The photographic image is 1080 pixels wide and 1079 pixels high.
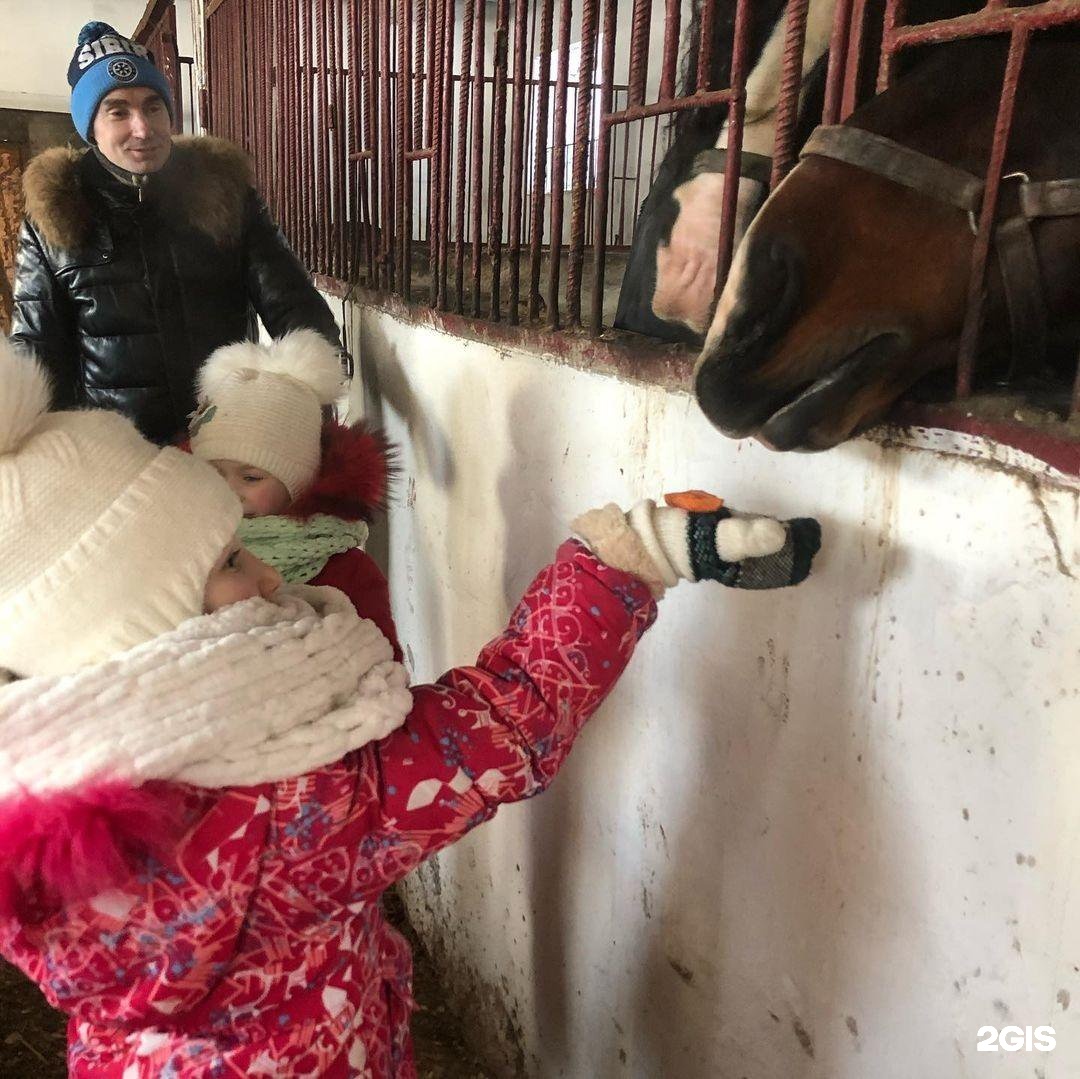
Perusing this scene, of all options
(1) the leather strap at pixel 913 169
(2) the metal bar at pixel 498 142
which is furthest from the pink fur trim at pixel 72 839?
(2) the metal bar at pixel 498 142

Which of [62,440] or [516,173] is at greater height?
[516,173]

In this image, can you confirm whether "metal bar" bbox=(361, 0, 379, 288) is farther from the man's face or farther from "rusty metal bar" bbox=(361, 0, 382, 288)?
the man's face

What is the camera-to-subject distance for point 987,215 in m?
0.55

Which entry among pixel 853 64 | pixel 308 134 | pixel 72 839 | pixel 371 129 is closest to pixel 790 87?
pixel 853 64

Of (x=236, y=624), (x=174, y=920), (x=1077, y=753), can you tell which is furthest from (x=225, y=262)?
(x=1077, y=753)

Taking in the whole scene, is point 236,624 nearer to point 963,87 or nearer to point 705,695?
point 705,695

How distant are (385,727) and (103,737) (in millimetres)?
186

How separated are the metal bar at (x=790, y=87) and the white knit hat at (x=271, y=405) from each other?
0.73m

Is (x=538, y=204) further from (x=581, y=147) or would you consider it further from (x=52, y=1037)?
(x=52, y=1037)

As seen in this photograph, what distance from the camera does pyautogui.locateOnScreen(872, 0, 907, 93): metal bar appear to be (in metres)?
0.58

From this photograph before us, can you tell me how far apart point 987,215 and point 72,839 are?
651mm

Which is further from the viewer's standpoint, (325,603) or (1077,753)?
(325,603)

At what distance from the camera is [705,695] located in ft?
2.77

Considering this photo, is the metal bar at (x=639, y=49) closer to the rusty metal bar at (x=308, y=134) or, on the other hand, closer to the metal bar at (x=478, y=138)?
the metal bar at (x=478, y=138)
